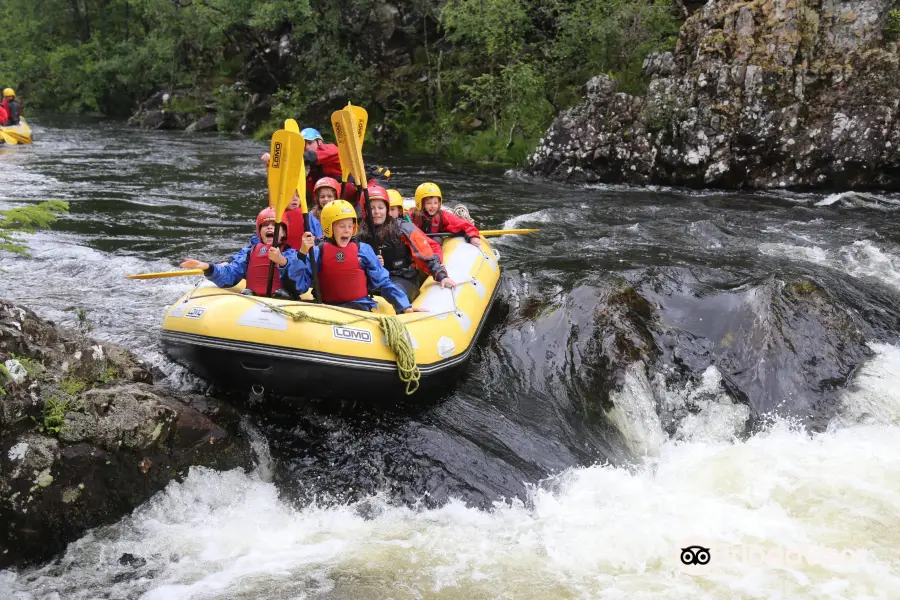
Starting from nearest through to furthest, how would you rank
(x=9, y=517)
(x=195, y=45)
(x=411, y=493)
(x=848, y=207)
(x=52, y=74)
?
(x=9, y=517), (x=411, y=493), (x=848, y=207), (x=195, y=45), (x=52, y=74)

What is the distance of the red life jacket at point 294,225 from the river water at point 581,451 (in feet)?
4.28

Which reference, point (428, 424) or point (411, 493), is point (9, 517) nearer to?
point (411, 493)

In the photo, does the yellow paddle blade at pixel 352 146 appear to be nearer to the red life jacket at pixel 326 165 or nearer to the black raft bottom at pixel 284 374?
the red life jacket at pixel 326 165

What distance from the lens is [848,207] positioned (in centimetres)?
1002

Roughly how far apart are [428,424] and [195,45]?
24594 mm

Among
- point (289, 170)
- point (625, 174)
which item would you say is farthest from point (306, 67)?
point (289, 170)

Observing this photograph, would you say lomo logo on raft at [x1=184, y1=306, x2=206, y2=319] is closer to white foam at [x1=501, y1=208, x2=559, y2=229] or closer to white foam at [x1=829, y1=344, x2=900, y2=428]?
white foam at [x1=829, y1=344, x2=900, y2=428]

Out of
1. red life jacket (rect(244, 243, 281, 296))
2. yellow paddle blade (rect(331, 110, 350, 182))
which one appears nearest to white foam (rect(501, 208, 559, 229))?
yellow paddle blade (rect(331, 110, 350, 182))

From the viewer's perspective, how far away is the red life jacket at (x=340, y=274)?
5066 mm

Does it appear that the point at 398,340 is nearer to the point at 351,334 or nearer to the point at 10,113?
the point at 351,334

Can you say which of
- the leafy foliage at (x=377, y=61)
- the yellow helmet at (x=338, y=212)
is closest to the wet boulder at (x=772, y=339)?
the yellow helmet at (x=338, y=212)

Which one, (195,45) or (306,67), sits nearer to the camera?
(306,67)

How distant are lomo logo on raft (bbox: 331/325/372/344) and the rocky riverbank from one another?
0.91 metres

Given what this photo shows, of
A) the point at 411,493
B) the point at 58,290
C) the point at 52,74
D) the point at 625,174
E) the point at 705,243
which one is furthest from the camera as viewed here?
the point at 52,74
